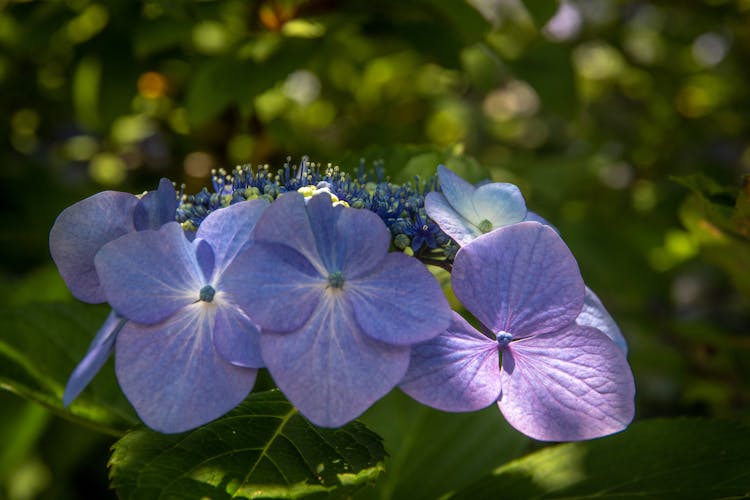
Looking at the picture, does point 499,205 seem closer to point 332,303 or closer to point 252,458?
point 332,303

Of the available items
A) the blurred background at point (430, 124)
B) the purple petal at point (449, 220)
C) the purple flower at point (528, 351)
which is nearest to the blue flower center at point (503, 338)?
the purple flower at point (528, 351)

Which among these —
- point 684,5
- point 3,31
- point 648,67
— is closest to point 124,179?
point 3,31

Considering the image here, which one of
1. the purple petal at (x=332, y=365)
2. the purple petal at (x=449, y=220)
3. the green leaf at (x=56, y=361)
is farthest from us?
the green leaf at (x=56, y=361)

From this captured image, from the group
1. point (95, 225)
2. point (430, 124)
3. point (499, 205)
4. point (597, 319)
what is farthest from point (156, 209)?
point (430, 124)

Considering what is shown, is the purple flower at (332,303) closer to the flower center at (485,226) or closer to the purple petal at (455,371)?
the purple petal at (455,371)

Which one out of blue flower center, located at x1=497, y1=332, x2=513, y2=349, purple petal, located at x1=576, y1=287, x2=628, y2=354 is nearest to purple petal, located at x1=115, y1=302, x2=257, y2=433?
blue flower center, located at x1=497, y1=332, x2=513, y2=349

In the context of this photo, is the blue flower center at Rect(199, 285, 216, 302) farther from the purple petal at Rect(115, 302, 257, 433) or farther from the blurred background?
the blurred background

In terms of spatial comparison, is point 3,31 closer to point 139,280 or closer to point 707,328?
point 139,280
